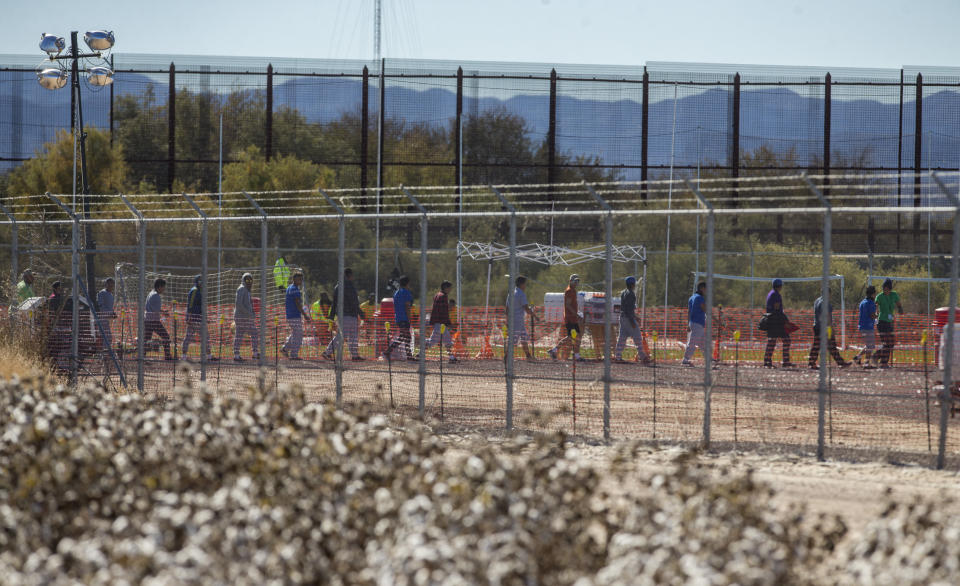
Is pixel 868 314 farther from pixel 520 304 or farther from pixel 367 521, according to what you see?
pixel 367 521

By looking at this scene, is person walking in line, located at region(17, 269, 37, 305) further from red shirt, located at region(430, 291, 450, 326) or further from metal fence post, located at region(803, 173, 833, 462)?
metal fence post, located at region(803, 173, 833, 462)

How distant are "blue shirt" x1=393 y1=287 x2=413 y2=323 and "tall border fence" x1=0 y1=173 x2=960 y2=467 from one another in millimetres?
114

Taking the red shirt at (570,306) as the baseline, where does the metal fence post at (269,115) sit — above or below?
above

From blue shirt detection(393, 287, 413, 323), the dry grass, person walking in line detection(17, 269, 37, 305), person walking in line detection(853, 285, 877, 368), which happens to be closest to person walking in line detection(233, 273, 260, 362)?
blue shirt detection(393, 287, 413, 323)

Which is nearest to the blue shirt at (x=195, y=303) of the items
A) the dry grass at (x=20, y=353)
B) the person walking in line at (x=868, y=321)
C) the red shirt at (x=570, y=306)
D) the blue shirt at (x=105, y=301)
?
the blue shirt at (x=105, y=301)

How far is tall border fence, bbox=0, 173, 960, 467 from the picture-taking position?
1058cm

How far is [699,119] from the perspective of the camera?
3225 cm

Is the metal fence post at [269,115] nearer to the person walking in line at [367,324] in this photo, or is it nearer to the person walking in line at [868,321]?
the person walking in line at [367,324]

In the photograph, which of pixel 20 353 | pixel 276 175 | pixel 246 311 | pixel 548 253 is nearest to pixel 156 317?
pixel 246 311

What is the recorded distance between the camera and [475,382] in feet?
53.2

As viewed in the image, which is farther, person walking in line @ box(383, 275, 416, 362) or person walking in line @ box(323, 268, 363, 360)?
person walking in line @ box(323, 268, 363, 360)

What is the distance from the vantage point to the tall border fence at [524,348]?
34.7ft

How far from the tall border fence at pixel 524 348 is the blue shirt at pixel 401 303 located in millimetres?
114

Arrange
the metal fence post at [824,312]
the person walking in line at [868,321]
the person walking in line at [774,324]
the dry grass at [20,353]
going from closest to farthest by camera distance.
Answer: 1. the metal fence post at [824,312]
2. the dry grass at [20,353]
3. the person walking in line at [774,324]
4. the person walking in line at [868,321]
